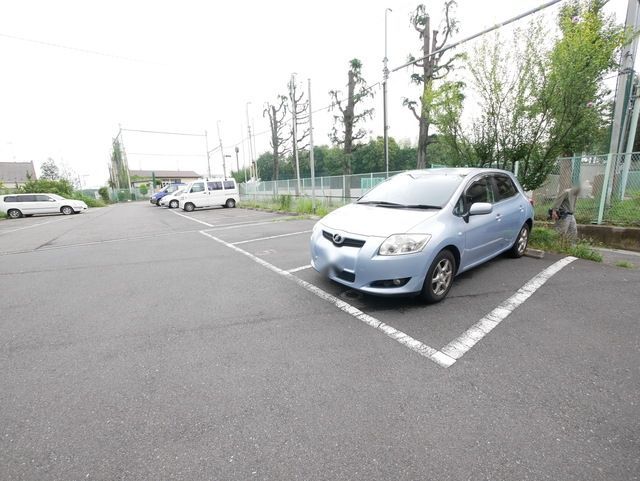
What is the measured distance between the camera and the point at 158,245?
25.8 feet

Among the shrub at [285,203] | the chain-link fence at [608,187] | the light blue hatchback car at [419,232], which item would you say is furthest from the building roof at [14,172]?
the chain-link fence at [608,187]

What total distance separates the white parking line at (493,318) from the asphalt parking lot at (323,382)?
0.03 metres

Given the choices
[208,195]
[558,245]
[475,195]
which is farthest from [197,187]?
[558,245]

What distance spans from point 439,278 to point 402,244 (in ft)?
2.34

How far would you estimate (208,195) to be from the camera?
20016 millimetres

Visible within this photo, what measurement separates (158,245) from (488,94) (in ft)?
27.7

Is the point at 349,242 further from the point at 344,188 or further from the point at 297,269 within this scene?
the point at 344,188

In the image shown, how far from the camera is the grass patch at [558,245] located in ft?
17.2

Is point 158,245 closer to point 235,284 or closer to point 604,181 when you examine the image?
point 235,284

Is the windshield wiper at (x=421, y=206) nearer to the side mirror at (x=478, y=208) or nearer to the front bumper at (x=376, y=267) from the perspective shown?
the side mirror at (x=478, y=208)

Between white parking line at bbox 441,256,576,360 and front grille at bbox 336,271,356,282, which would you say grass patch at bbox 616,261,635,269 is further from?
front grille at bbox 336,271,356,282

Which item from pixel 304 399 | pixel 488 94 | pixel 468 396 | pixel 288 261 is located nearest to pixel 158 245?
pixel 288 261

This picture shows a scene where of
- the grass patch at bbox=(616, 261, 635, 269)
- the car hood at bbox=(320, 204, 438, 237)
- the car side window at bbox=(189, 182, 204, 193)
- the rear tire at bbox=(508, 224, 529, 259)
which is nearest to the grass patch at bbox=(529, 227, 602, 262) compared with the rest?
the grass patch at bbox=(616, 261, 635, 269)

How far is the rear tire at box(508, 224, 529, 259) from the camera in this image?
5.17 m
